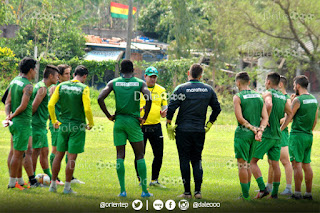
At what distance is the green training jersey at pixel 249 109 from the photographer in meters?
8.46

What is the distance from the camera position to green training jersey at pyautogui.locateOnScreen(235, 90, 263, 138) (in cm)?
846

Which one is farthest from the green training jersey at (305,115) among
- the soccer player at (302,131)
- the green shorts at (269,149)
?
the green shorts at (269,149)

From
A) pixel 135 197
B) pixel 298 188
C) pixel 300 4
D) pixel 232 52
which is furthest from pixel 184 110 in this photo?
pixel 232 52

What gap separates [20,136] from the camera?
335 inches

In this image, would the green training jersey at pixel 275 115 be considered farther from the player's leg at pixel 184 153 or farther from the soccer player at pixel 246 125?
the player's leg at pixel 184 153

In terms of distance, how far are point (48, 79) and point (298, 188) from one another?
515 cm

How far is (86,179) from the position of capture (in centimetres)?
1036

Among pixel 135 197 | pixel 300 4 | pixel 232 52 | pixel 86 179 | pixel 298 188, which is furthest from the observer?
pixel 232 52

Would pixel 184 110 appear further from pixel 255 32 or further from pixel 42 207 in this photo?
pixel 255 32

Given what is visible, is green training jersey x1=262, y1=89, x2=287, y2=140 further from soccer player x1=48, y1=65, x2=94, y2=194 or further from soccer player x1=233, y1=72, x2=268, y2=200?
soccer player x1=48, y1=65, x2=94, y2=194

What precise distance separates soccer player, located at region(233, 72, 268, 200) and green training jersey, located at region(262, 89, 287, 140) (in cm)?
32

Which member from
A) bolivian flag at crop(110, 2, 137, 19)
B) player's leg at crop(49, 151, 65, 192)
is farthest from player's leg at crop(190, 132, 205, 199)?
bolivian flag at crop(110, 2, 137, 19)

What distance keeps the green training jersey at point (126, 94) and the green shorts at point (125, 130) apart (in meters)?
0.11

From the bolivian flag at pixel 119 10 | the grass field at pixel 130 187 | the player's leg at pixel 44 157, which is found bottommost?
the grass field at pixel 130 187
